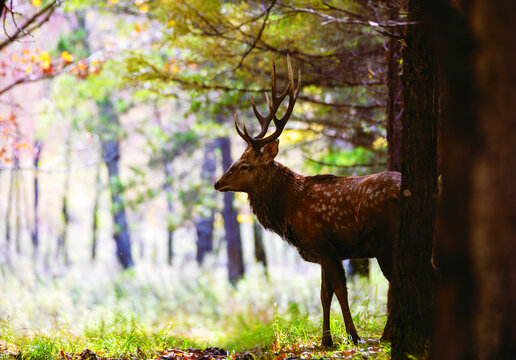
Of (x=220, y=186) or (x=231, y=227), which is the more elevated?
(x=220, y=186)

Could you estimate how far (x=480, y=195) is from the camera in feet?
8.17

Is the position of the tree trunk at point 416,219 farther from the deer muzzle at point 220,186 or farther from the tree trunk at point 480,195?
the deer muzzle at point 220,186

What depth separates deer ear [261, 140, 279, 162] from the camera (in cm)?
627

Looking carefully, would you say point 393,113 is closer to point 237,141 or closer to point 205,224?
point 205,224

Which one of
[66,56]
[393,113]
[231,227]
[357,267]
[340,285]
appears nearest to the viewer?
[340,285]

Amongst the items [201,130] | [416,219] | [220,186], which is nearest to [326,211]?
[220,186]

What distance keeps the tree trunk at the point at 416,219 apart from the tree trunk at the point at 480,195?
56.3 inches

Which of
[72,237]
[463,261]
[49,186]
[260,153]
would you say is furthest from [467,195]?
[72,237]

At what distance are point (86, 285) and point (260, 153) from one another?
42.3 ft

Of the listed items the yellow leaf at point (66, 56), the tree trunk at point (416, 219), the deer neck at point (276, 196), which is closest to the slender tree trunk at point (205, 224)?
the yellow leaf at point (66, 56)

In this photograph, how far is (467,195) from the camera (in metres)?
2.53

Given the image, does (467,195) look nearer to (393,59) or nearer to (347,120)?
(393,59)

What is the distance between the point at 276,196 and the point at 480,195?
12.5 ft

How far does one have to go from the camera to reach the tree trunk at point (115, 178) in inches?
789
